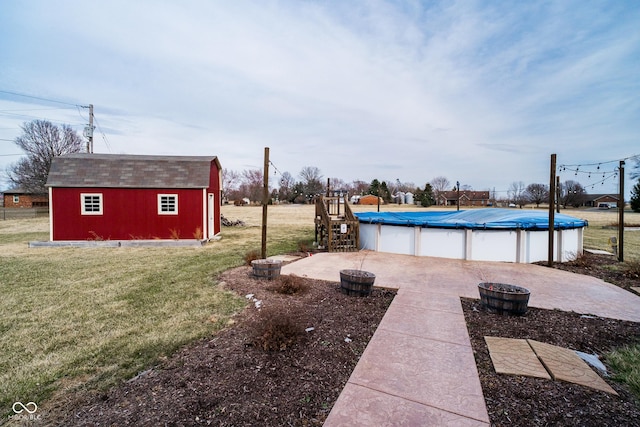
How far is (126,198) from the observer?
42.9 feet

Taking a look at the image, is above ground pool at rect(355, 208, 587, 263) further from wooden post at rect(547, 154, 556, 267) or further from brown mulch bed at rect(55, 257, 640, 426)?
brown mulch bed at rect(55, 257, 640, 426)

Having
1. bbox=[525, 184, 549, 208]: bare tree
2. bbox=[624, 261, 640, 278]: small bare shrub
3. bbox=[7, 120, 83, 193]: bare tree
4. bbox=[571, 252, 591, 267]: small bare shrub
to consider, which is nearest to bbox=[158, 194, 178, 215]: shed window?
bbox=[571, 252, 591, 267]: small bare shrub

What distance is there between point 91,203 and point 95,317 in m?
10.7

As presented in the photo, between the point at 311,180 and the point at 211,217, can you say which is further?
the point at 311,180

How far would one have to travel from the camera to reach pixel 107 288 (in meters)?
6.35

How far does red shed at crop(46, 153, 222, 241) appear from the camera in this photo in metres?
12.8

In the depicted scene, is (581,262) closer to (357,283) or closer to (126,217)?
(357,283)

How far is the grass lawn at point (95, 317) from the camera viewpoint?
3.16m

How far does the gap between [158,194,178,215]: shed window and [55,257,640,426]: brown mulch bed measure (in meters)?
10.4

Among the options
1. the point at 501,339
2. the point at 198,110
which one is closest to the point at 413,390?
the point at 501,339

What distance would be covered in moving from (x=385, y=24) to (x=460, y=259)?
827cm

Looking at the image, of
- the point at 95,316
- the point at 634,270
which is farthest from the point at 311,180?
the point at 95,316

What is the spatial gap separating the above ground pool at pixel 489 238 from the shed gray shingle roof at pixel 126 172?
927cm

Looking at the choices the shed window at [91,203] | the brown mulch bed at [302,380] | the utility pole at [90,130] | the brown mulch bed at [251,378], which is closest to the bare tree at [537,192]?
the brown mulch bed at [302,380]
